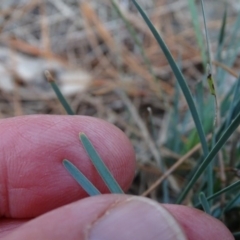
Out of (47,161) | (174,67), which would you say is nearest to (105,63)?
(47,161)

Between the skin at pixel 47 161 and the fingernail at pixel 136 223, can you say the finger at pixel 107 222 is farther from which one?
the skin at pixel 47 161

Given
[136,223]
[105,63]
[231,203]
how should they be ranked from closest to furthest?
[136,223] < [231,203] < [105,63]

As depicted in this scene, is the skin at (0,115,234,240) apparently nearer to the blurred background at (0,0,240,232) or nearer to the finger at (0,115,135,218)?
the finger at (0,115,135,218)

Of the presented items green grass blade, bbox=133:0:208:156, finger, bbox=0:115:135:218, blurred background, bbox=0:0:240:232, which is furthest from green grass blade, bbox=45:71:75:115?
blurred background, bbox=0:0:240:232

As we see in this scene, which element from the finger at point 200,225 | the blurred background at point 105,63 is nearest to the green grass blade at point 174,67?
the finger at point 200,225

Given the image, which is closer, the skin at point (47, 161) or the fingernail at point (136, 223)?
the fingernail at point (136, 223)

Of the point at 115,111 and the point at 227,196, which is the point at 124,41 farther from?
the point at 227,196

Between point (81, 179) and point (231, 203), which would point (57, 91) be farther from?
point (231, 203)

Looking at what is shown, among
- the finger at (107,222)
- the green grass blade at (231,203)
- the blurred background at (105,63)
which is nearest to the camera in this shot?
the finger at (107,222)
